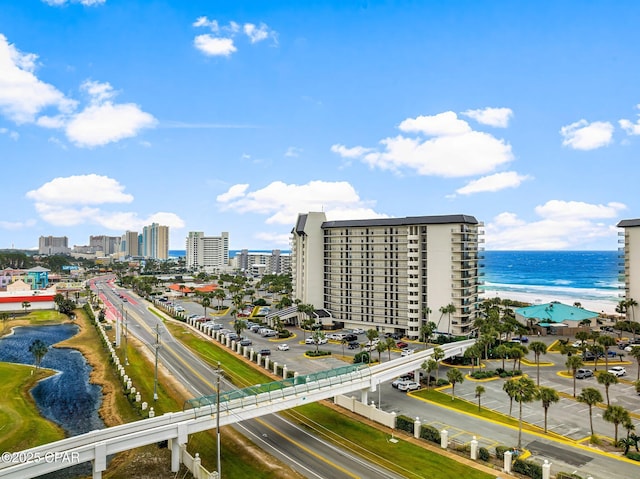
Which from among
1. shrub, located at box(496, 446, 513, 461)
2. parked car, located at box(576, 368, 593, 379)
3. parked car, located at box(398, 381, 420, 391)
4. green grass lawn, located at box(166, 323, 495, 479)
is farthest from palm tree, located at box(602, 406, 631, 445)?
parked car, located at box(576, 368, 593, 379)

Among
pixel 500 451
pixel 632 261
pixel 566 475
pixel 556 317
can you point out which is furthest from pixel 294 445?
pixel 632 261

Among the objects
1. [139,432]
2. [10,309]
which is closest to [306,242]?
[139,432]

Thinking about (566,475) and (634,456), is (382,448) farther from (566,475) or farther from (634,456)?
(634,456)

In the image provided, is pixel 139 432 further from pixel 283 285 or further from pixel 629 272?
pixel 283 285

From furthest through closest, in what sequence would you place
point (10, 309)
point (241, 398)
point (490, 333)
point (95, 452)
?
point (10, 309)
point (490, 333)
point (241, 398)
point (95, 452)

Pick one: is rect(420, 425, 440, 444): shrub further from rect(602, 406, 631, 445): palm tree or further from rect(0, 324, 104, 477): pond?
rect(0, 324, 104, 477): pond

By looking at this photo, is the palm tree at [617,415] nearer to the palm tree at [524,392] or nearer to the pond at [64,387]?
the palm tree at [524,392]

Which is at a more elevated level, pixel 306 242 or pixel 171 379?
pixel 306 242
